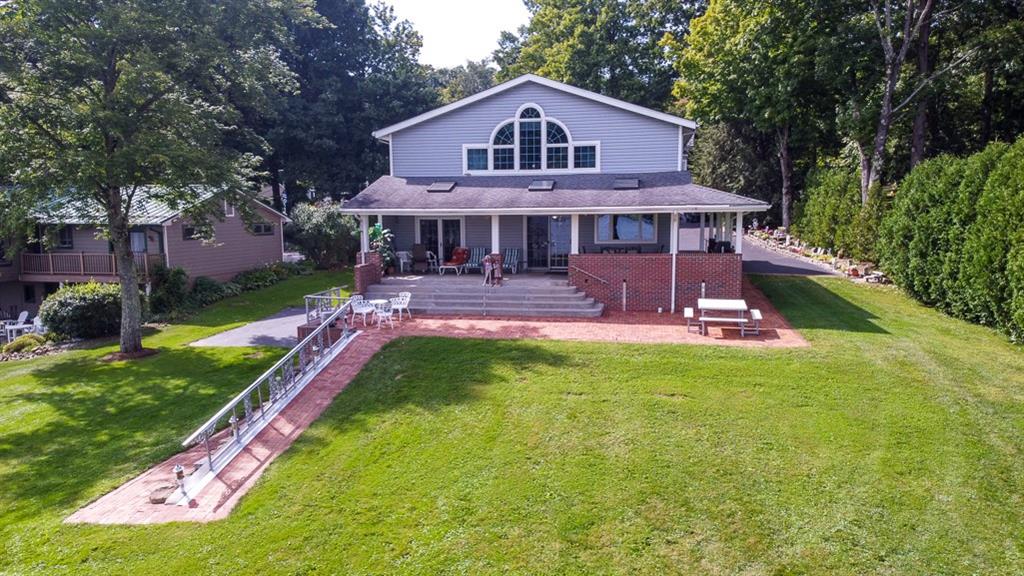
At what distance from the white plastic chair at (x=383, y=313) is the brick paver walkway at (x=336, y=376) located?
14.0 inches

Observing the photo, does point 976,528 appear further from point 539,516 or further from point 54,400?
point 54,400

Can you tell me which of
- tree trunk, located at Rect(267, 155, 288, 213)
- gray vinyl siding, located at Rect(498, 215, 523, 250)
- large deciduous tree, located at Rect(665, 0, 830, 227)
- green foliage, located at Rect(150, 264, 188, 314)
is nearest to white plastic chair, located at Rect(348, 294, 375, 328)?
gray vinyl siding, located at Rect(498, 215, 523, 250)

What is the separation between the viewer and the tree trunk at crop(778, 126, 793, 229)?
3388cm

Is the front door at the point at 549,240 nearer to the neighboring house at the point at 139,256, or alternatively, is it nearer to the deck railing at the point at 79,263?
the neighboring house at the point at 139,256

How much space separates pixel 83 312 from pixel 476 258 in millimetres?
12305

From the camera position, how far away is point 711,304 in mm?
13469

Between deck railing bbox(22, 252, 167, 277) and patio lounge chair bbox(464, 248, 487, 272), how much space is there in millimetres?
11331

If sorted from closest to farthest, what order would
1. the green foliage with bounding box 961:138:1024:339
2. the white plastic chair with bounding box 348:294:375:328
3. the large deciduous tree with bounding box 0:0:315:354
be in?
the green foliage with bounding box 961:138:1024:339, the large deciduous tree with bounding box 0:0:315:354, the white plastic chair with bounding box 348:294:375:328

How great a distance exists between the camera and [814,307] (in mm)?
16016

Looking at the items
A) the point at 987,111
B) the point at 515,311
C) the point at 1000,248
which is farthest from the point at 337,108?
the point at 987,111

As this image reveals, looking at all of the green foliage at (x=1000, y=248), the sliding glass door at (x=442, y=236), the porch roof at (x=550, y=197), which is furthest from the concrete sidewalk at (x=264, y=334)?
the green foliage at (x=1000, y=248)

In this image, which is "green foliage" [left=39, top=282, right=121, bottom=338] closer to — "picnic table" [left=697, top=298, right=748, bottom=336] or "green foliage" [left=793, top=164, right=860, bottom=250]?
"picnic table" [left=697, top=298, right=748, bottom=336]

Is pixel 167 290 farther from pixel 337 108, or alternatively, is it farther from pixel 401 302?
pixel 337 108

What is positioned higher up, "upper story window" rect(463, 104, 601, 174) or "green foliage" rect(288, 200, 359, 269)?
"upper story window" rect(463, 104, 601, 174)
